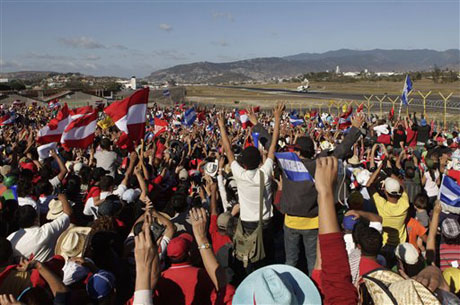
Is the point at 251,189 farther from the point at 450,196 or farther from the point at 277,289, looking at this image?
the point at 450,196

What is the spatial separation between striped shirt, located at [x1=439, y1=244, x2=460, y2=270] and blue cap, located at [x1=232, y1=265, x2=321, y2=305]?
270cm

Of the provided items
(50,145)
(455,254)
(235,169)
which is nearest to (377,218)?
(455,254)

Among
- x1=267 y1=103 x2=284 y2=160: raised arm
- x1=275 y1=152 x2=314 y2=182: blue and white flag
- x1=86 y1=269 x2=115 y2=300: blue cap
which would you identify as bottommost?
x1=86 y1=269 x2=115 y2=300: blue cap

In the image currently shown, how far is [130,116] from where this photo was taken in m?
6.68

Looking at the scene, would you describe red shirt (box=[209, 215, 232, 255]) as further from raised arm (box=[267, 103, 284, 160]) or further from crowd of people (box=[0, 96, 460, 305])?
raised arm (box=[267, 103, 284, 160])

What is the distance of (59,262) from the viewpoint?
11.6 feet

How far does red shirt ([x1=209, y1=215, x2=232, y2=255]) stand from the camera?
4.31 meters

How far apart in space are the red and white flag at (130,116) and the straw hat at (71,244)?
9.37 feet

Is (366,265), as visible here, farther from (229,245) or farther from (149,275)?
(149,275)

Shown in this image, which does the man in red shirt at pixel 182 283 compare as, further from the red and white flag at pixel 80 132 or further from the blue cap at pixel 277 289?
the red and white flag at pixel 80 132

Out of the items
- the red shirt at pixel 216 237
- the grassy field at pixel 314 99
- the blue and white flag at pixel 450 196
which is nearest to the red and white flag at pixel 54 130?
the red shirt at pixel 216 237

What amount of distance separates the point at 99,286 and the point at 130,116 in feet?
13.4

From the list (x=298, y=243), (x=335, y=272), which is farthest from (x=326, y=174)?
(x=298, y=243)

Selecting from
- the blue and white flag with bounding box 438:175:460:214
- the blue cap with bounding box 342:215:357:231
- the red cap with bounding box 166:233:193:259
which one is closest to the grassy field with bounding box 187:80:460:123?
the blue and white flag with bounding box 438:175:460:214
